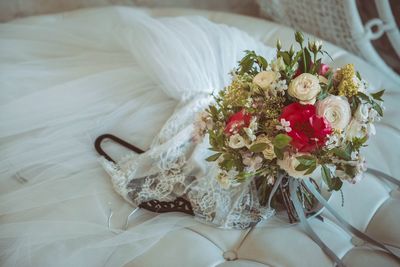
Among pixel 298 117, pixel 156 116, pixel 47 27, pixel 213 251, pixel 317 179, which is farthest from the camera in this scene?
pixel 47 27

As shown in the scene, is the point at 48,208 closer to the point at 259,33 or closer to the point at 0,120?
the point at 0,120

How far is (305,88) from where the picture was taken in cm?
66

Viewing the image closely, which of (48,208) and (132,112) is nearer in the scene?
(48,208)

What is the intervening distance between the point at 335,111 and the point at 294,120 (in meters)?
0.07

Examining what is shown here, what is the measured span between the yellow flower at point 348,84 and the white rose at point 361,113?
0.03 meters

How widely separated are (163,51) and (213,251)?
0.56m

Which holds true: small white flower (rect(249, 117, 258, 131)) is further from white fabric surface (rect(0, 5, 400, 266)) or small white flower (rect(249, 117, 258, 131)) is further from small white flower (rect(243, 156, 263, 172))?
white fabric surface (rect(0, 5, 400, 266))

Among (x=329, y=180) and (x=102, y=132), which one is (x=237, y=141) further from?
(x=102, y=132)

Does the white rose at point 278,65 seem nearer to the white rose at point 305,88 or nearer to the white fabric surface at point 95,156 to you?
the white rose at point 305,88

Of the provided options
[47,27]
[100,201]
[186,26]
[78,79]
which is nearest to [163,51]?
[186,26]

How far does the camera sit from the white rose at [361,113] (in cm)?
69

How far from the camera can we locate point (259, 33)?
4.84ft

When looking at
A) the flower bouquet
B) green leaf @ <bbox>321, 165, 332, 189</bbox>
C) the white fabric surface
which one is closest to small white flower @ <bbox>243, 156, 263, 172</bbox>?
the flower bouquet

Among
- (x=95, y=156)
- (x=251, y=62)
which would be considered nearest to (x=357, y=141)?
(x=251, y=62)
